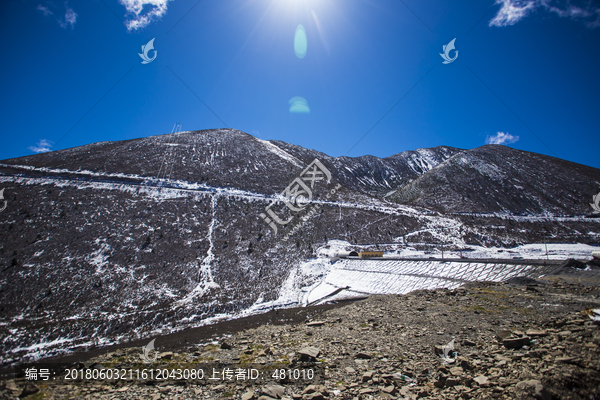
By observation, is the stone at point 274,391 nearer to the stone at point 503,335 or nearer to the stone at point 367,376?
the stone at point 367,376

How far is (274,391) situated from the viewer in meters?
6.32

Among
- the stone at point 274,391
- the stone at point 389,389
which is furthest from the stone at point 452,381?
the stone at point 274,391

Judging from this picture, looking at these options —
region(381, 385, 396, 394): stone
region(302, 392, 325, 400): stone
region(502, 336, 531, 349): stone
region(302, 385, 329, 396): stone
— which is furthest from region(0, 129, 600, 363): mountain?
region(502, 336, 531, 349): stone

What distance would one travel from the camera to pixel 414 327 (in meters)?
10.8

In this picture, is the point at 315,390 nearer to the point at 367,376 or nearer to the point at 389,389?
the point at 367,376

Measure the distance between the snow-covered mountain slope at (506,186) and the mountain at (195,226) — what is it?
54 centimetres

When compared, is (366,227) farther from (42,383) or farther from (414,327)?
(42,383)

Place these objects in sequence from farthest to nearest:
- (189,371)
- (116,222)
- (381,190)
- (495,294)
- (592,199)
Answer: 1. (381,190)
2. (592,199)
3. (116,222)
4. (495,294)
5. (189,371)

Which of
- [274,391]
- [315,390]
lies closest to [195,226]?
[274,391]

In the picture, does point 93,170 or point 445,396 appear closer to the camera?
point 445,396

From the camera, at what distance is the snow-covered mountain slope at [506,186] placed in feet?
203

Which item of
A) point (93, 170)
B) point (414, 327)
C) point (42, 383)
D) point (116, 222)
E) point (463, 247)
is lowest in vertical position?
point (414, 327)

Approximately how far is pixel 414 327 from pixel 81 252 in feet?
107

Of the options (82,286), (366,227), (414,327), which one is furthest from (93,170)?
(414,327)
